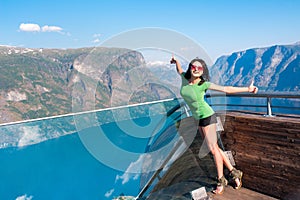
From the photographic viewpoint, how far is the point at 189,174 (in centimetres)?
364

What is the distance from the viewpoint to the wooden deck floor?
323cm

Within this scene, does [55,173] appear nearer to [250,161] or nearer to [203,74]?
[250,161]

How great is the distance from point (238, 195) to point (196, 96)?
1624 millimetres

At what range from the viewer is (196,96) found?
2635 mm

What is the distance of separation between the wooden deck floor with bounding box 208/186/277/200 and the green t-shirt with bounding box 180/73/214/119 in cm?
118

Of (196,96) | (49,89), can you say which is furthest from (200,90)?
(49,89)

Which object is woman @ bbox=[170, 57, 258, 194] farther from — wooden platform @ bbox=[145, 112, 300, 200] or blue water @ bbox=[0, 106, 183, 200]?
blue water @ bbox=[0, 106, 183, 200]

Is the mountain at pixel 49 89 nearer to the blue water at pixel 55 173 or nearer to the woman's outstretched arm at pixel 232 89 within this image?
the woman's outstretched arm at pixel 232 89

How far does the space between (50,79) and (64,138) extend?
73.3 metres

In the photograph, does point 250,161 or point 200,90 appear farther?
point 250,161

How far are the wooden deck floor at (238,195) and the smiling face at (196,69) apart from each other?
1619 millimetres

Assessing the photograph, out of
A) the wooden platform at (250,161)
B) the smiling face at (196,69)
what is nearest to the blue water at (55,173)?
the wooden platform at (250,161)

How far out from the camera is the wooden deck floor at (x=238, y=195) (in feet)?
10.6

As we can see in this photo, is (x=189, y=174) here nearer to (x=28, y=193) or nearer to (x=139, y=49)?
(x=139, y=49)
